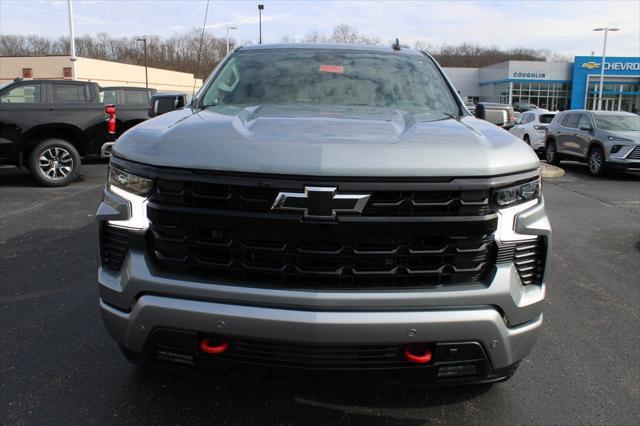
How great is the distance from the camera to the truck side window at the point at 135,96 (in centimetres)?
1414

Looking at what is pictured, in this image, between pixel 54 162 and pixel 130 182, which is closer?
pixel 130 182

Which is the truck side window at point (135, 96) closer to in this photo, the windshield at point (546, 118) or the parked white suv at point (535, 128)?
the parked white suv at point (535, 128)

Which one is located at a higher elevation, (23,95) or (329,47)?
(329,47)

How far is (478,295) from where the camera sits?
7.17ft

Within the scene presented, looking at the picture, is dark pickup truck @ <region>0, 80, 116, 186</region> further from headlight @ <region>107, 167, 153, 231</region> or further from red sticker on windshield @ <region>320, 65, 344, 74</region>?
headlight @ <region>107, 167, 153, 231</region>

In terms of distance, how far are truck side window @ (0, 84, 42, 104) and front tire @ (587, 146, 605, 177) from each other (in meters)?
13.0

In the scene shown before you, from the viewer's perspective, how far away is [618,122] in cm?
1430

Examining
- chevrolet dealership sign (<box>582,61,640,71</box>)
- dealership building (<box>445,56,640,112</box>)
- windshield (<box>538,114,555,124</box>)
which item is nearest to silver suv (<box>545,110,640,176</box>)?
windshield (<box>538,114,555,124</box>)

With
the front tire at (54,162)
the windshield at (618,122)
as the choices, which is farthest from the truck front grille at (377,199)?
the windshield at (618,122)

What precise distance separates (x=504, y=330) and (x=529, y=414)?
94cm

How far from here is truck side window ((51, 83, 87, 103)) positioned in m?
10.5

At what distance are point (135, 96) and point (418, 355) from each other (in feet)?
45.2

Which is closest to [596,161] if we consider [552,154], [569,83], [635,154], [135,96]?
[635,154]

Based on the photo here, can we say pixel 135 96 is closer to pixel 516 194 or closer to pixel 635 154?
pixel 635 154
